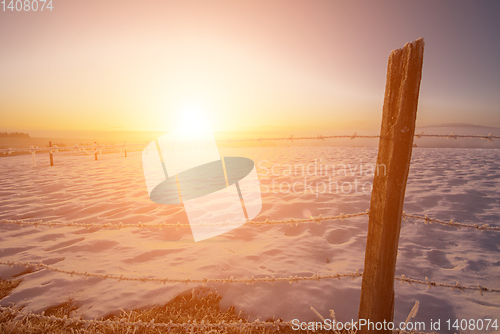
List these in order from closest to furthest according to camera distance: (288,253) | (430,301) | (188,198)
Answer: (430,301)
(288,253)
(188,198)

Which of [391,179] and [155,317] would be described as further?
[155,317]

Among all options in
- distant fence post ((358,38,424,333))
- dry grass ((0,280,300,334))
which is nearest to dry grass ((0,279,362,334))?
dry grass ((0,280,300,334))

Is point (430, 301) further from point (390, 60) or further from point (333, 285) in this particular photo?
point (390, 60)

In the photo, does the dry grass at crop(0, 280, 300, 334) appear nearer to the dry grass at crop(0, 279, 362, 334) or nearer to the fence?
the dry grass at crop(0, 279, 362, 334)

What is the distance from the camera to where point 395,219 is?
1.24 m

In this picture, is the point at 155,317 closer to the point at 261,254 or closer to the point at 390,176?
the point at 261,254

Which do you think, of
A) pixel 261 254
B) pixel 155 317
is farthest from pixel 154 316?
pixel 261 254

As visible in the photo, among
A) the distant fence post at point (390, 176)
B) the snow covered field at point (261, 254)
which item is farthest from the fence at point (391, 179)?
the snow covered field at point (261, 254)

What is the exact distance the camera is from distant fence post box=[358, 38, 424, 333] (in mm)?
1137

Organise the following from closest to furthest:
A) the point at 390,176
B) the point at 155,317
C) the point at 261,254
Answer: the point at 390,176 < the point at 155,317 < the point at 261,254

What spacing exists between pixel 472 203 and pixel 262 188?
4.74 m

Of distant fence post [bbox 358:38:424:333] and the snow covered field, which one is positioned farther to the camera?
the snow covered field

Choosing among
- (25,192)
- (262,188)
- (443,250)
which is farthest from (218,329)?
(25,192)

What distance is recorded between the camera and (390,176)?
1.20 metres
